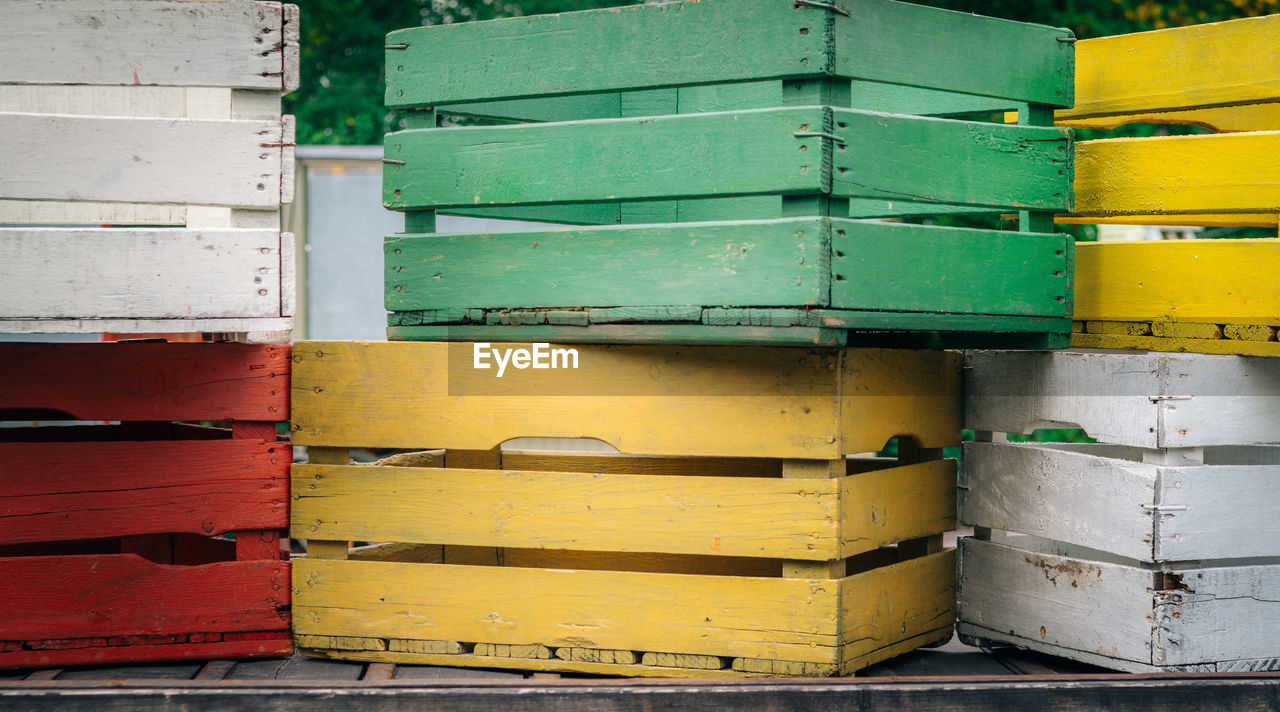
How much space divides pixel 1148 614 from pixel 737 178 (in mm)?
1295

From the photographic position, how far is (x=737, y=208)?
341 cm

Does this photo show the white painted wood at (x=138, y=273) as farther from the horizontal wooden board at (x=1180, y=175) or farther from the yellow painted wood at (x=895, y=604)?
the horizontal wooden board at (x=1180, y=175)

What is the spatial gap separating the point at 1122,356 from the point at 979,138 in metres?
0.59

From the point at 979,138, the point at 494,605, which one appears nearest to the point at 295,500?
the point at 494,605

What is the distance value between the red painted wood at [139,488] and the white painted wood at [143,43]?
2.76ft

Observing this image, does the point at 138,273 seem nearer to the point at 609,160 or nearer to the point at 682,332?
the point at 609,160

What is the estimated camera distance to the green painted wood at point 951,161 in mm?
2352

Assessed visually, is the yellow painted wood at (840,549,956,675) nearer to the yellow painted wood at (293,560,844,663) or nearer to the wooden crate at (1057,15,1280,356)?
the yellow painted wood at (293,560,844,663)

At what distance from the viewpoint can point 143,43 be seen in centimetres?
262

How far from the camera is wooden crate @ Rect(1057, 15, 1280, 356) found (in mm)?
2619

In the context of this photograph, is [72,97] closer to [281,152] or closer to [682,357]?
[281,152]

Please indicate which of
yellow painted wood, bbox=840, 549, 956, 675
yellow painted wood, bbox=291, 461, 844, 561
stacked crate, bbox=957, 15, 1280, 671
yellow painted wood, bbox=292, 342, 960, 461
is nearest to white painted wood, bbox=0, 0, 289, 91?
yellow painted wood, bbox=292, 342, 960, 461

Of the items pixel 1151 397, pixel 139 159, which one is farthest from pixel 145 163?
pixel 1151 397
